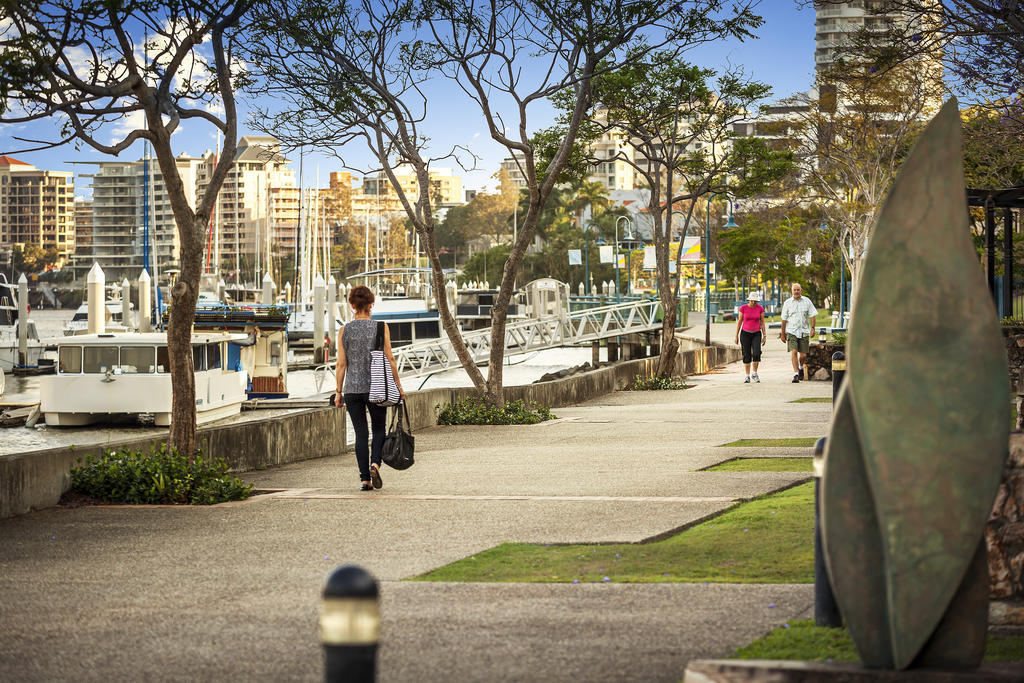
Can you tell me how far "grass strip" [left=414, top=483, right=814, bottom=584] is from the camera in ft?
23.1

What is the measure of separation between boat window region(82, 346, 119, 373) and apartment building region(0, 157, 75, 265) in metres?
87.9

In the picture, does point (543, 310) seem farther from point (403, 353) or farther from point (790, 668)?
point (790, 668)

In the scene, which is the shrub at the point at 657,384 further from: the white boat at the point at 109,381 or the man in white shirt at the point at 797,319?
the white boat at the point at 109,381

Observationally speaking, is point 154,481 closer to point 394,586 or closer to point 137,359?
point 394,586

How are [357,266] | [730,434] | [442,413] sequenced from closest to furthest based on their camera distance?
[730,434]
[442,413]
[357,266]

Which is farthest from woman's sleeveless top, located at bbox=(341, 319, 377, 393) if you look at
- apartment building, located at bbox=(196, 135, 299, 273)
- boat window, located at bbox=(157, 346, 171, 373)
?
apartment building, located at bbox=(196, 135, 299, 273)

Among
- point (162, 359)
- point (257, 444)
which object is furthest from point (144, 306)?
point (257, 444)

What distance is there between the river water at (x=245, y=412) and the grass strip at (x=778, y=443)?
23.4ft

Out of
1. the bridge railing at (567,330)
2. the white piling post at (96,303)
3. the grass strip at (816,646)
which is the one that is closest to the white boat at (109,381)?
the bridge railing at (567,330)

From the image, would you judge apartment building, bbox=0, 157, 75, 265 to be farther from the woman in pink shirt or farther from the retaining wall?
the retaining wall

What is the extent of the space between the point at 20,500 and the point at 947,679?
8.18 metres

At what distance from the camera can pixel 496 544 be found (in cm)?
842

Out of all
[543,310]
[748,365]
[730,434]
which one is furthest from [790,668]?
[543,310]

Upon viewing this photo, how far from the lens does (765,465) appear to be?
12672mm
